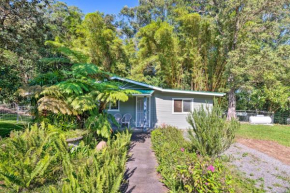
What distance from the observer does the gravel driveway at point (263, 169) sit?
158 inches

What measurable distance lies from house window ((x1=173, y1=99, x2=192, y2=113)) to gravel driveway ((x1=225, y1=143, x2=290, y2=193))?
494 cm

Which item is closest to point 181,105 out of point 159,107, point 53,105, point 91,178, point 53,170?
point 159,107

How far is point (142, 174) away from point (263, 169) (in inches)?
148

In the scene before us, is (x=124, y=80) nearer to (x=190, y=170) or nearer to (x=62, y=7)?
(x=190, y=170)

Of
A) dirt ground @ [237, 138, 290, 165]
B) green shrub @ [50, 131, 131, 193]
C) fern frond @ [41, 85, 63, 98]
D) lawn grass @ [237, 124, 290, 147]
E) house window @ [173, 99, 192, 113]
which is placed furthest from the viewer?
house window @ [173, 99, 192, 113]

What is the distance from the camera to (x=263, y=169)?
4.96 metres

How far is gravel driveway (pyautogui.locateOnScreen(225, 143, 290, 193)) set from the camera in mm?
4002

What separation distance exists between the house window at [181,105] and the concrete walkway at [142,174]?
5644mm

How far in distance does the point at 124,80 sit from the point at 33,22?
538 cm

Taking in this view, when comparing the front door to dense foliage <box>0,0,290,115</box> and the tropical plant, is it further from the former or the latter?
the tropical plant

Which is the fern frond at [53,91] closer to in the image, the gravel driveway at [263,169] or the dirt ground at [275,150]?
the gravel driveway at [263,169]

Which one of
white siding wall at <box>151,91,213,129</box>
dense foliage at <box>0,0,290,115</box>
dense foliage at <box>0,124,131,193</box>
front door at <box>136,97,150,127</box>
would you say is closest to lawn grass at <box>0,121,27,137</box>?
dense foliage at <box>0,0,290,115</box>

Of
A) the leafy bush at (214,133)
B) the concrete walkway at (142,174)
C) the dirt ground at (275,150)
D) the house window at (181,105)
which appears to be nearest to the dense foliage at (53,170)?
the concrete walkway at (142,174)

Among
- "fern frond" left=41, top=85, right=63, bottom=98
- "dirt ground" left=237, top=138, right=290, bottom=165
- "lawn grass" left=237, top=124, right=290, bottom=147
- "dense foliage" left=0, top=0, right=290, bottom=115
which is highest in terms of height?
"dense foliage" left=0, top=0, right=290, bottom=115
